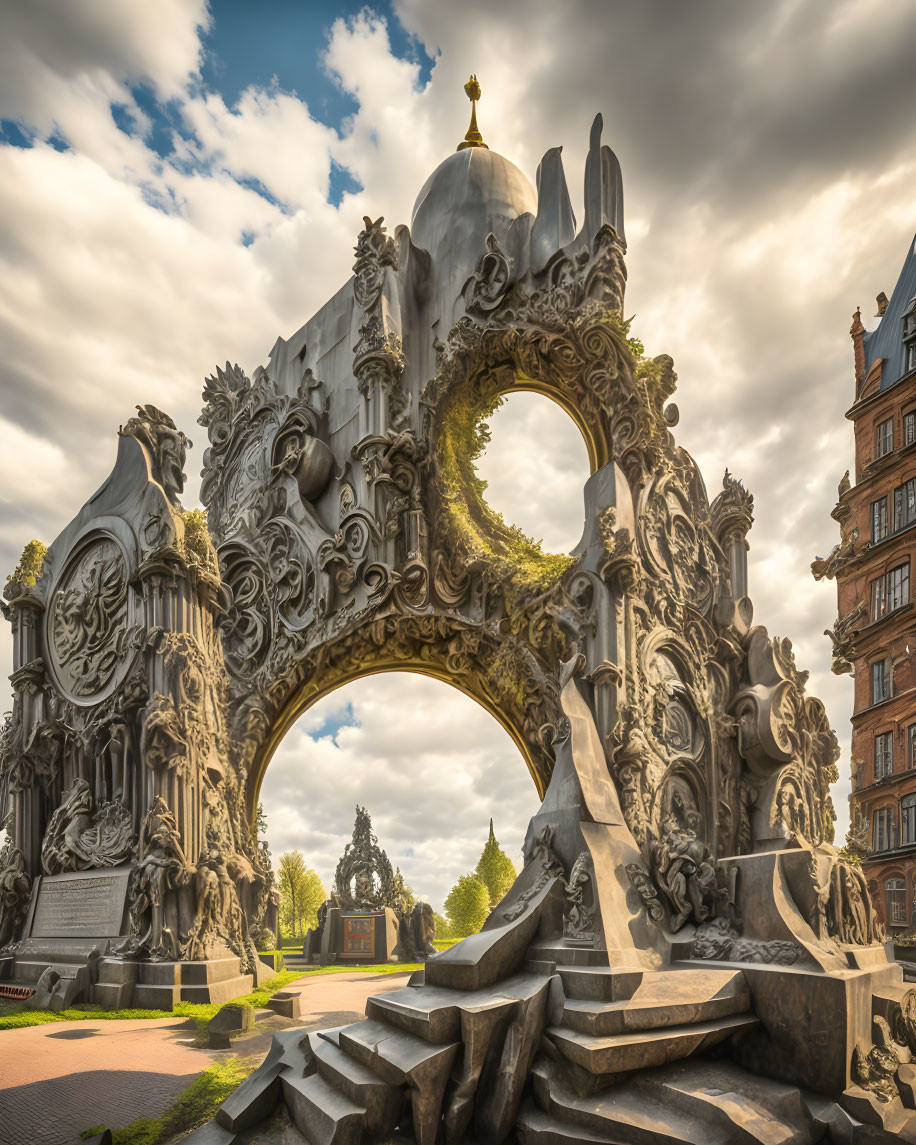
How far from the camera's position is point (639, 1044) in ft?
18.6

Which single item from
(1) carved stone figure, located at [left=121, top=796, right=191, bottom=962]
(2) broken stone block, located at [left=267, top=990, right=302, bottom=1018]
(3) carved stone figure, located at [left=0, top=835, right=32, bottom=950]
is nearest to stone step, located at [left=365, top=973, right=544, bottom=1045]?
(2) broken stone block, located at [left=267, top=990, right=302, bottom=1018]

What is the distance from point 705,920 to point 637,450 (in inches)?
346

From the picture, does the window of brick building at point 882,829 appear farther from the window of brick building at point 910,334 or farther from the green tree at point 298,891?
the green tree at point 298,891

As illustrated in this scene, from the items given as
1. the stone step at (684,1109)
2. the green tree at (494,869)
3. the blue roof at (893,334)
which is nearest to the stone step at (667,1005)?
the stone step at (684,1109)

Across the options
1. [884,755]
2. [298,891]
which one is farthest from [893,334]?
[298,891]

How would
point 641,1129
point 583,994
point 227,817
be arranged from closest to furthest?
point 641,1129 → point 583,994 → point 227,817

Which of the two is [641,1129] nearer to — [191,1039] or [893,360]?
[191,1039]

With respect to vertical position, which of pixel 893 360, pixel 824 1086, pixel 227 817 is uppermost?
pixel 893 360

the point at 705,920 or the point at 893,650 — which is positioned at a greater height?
the point at 893,650

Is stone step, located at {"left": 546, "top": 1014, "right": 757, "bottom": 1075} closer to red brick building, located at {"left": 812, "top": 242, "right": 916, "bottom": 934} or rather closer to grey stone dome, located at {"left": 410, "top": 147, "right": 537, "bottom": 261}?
grey stone dome, located at {"left": 410, "top": 147, "right": 537, "bottom": 261}

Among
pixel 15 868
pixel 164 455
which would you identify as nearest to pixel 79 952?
pixel 15 868

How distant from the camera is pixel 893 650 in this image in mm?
24406

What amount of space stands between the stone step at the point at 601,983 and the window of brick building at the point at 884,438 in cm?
2357

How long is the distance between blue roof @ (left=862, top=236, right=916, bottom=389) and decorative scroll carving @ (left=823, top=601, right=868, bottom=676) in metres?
7.18
